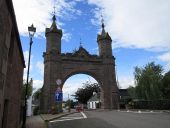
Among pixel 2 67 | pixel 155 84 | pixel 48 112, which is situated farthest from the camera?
pixel 155 84

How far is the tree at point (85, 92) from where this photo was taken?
85.3m

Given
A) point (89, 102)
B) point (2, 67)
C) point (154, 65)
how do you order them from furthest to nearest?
point (89, 102) → point (154, 65) → point (2, 67)

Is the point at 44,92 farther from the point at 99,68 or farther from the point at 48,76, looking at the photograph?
the point at 99,68

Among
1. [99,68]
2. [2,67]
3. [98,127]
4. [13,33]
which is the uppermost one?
[99,68]

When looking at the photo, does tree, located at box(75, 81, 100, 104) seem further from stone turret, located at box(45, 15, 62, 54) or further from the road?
the road

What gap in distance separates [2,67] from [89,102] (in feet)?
254

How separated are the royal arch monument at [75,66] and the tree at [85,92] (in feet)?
141

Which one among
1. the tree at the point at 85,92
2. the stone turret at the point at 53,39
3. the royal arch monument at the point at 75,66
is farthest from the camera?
the tree at the point at 85,92

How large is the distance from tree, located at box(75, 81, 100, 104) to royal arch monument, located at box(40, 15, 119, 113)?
141 ft

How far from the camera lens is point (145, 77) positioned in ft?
156

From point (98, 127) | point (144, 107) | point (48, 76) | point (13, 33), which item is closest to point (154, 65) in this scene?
point (144, 107)

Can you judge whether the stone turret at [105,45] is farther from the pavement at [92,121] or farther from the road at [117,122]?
the road at [117,122]

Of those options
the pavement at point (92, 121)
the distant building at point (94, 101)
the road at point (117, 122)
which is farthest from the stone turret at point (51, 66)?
the distant building at point (94, 101)

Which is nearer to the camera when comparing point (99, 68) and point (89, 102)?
point (99, 68)
